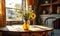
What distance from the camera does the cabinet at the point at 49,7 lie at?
5395mm

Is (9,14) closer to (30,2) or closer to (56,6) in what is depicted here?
(30,2)

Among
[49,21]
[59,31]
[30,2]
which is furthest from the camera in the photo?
[30,2]

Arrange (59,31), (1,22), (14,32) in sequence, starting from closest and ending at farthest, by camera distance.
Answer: (14,32)
(1,22)
(59,31)

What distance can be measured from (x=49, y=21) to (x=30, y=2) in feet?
3.48

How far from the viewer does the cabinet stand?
5395 mm

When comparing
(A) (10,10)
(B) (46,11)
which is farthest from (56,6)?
(A) (10,10)

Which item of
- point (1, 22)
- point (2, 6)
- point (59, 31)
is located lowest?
point (59, 31)

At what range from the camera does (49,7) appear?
5727 mm

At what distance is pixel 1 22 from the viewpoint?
3.69 m

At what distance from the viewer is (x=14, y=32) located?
111 inches

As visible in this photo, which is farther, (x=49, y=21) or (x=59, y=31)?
(x=49, y=21)

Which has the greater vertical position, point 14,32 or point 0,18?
point 0,18

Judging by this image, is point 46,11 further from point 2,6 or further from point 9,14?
point 2,6

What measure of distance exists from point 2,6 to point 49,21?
2.15 meters
